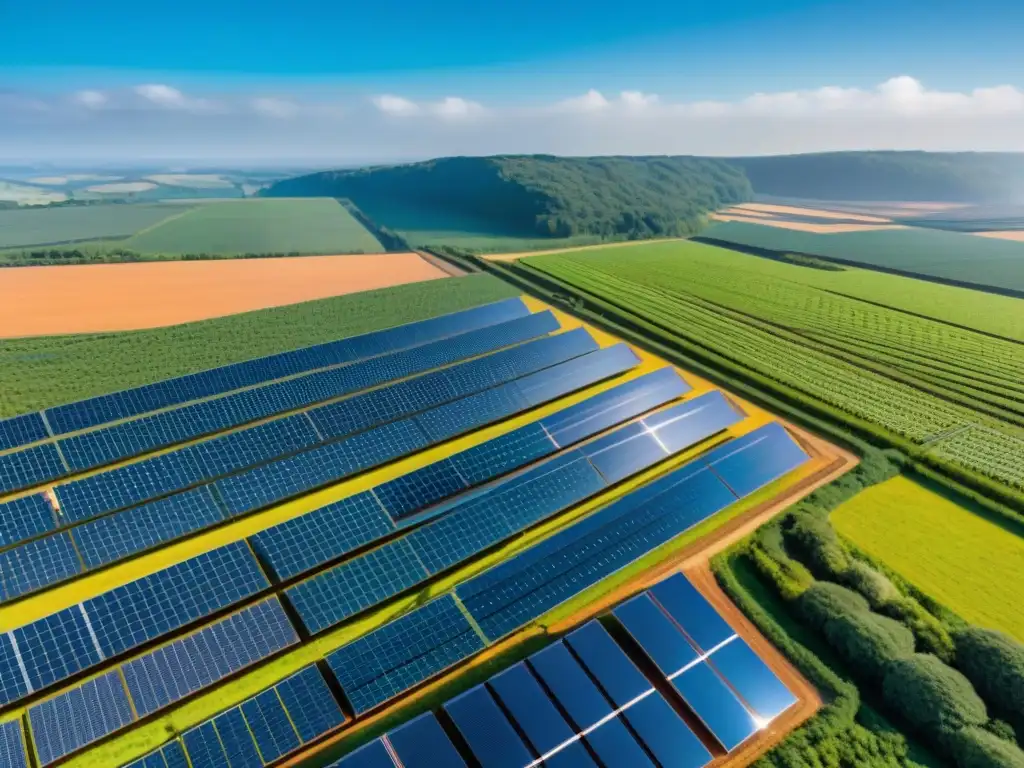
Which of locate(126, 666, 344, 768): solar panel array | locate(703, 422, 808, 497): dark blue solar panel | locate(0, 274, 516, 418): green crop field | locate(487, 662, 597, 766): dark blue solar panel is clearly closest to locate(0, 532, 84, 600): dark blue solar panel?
locate(126, 666, 344, 768): solar panel array

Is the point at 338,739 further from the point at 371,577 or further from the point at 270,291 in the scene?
the point at 270,291

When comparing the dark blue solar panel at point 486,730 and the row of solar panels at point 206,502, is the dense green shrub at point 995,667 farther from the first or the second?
the row of solar panels at point 206,502

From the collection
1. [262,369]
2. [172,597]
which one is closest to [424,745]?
[172,597]

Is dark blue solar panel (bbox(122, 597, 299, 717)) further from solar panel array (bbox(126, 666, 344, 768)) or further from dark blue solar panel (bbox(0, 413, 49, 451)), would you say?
dark blue solar panel (bbox(0, 413, 49, 451))

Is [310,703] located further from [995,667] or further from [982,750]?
[995,667]

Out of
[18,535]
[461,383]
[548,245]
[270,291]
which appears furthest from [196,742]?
[548,245]

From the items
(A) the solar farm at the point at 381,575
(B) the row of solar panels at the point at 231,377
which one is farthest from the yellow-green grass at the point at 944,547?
(B) the row of solar panels at the point at 231,377
